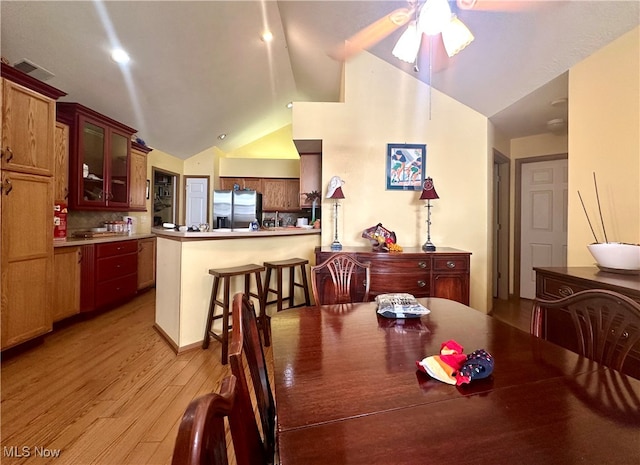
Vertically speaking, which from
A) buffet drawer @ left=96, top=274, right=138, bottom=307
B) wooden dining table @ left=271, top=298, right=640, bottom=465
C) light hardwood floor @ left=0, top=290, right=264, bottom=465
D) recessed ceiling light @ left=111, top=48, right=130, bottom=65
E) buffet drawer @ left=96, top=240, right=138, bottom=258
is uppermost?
recessed ceiling light @ left=111, top=48, right=130, bottom=65

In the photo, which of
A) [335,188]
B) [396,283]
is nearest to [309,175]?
[335,188]

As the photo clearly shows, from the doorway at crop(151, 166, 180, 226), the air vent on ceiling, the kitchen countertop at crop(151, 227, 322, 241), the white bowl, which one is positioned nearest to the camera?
the white bowl

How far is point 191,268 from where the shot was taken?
2494mm

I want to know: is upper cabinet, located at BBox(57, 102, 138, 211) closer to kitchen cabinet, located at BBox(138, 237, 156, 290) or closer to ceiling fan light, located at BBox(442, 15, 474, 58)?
kitchen cabinet, located at BBox(138, 237, 156, 290)

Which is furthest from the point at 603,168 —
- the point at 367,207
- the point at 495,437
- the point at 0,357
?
the point at 0,357

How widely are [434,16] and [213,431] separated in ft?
5.45

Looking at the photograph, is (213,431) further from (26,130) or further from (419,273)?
(26,130)

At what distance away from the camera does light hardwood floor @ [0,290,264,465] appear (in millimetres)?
1413

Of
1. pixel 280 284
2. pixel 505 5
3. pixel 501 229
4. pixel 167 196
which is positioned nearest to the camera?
pixel 505 5

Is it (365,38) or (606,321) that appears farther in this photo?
(365,38)

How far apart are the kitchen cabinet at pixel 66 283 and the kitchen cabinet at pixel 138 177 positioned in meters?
1.32

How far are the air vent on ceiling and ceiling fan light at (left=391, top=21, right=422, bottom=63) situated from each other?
327 cm

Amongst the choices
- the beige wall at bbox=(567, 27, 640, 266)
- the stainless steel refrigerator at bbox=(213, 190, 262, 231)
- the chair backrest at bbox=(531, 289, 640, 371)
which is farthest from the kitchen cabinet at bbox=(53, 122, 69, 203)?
the beige wall at bbox=(567, 27, 640, 266)

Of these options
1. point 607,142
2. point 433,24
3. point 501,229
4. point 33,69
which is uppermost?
point 33,69
